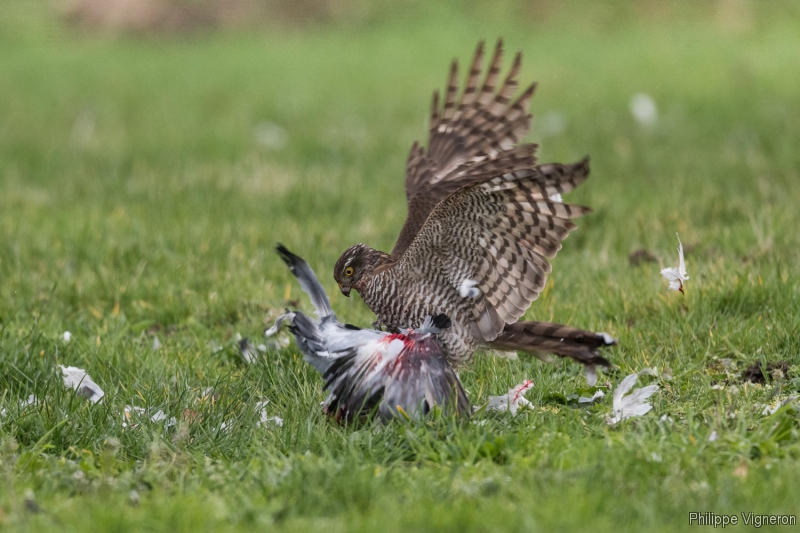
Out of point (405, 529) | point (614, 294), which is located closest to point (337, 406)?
point (405, 529)

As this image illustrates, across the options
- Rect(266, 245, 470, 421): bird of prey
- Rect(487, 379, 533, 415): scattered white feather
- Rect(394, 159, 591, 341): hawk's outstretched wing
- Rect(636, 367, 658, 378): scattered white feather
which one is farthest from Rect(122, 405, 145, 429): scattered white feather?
Rect(636, 367, 658, 378): scattered white feather

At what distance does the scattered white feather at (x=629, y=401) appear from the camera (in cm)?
378

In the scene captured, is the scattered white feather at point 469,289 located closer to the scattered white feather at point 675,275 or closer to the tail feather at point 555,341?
the tail feather at point 555,341

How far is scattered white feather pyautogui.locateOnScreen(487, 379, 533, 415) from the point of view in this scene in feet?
12.8

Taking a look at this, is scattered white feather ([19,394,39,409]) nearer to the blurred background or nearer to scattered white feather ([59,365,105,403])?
scattered white feather ([59,365,105,403])

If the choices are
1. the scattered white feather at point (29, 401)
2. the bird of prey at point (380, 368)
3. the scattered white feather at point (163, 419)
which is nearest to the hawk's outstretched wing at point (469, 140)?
the bird of prey at point (380, 368)

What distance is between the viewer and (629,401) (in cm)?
387

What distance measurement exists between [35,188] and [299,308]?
4314mm

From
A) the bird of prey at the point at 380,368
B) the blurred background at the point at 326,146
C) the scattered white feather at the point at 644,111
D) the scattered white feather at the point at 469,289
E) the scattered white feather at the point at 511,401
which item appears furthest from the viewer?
the scattered white feather at the point at 644,111

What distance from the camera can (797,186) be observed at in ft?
25.4

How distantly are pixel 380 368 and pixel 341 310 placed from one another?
5.78ft

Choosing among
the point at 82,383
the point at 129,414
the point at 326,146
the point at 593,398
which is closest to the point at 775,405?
the point at 593,398

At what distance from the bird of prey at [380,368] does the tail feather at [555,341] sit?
0.41m

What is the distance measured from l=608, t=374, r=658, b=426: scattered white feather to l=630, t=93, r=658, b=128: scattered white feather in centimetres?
731
